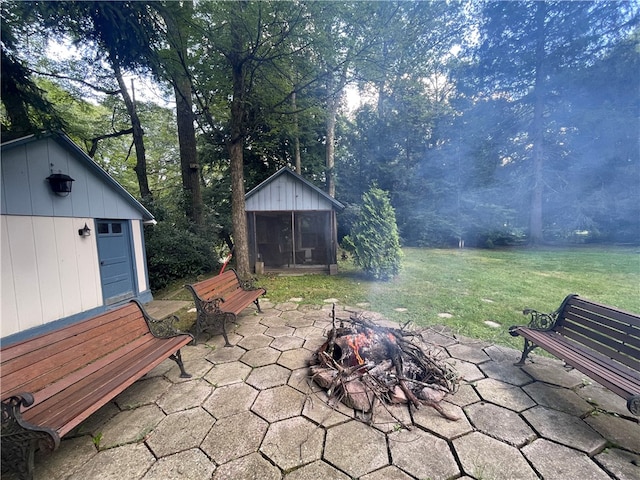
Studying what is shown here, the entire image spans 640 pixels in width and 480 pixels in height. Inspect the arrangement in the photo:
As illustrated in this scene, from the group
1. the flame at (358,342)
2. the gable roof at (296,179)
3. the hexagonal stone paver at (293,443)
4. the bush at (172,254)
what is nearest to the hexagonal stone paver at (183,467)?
the hexagonal stone paver at (293,443)

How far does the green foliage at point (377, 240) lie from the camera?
23.9 ft

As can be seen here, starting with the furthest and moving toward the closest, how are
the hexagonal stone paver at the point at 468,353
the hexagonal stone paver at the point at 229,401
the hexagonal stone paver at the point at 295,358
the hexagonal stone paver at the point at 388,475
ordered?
the hexagonal stone paver at the point at 468,353 < the hexagonal stone paver at the point at 295,358 < the hexagonal stone paver at the point at 229,401 < the hexagonal stone paver at the point at 388,475

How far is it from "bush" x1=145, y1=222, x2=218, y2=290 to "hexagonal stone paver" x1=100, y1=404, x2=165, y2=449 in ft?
20.1

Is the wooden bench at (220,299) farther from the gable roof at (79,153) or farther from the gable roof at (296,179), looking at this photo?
the gable roof at (296,179)

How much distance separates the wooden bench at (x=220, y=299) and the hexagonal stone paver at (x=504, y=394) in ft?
9.66

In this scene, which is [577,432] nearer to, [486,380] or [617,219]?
[486,380]

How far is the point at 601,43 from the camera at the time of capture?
42.9ft

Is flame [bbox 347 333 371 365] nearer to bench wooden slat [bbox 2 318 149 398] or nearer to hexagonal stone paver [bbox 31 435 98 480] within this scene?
hexagonal stone paver [bbox 31 435 98 480]

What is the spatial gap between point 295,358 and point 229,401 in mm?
918

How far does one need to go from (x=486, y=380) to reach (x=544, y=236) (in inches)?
718

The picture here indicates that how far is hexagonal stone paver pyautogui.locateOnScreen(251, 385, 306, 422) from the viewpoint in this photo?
7.27 feet

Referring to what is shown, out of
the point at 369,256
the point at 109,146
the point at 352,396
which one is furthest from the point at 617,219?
the point at 109,146

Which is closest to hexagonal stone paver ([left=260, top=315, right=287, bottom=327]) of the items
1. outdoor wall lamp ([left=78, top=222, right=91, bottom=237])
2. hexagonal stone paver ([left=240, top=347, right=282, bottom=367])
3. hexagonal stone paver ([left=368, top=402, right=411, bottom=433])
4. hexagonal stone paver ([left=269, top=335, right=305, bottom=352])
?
hexagonal stone paver ([left=269, top=335, right=305, bottom=352])

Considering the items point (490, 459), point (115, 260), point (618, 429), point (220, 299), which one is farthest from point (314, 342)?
point (115, 260)
